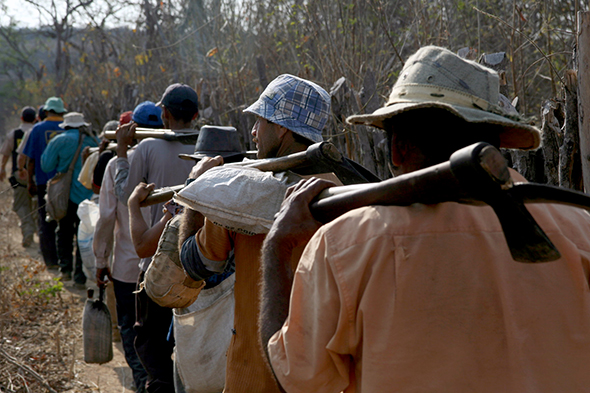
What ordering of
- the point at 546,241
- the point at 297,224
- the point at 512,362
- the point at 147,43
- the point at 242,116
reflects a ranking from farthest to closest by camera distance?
1. the point at 147,43
2. the point at 242,116
3. the point at 297,224
4. the point at 512,362
5. the point at 546,241

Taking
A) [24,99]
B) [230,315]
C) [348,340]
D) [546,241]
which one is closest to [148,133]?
[230,315]

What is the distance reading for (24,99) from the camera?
29609mm

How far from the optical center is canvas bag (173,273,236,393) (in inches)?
102

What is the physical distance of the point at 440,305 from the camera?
46.3 inches

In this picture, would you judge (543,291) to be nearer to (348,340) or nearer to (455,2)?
(348,340)

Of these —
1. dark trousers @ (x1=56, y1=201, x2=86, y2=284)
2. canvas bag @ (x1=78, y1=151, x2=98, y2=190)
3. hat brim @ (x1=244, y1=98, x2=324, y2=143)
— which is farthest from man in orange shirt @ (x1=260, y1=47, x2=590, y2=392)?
dark trousers @ (x1=56, y1=201, x2=86, y2=284)

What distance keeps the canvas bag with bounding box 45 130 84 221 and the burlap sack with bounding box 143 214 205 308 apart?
466 cm

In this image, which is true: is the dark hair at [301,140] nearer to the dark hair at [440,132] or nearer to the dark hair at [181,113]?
the dark hair at [440,132]

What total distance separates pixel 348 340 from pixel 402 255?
8.5 inches

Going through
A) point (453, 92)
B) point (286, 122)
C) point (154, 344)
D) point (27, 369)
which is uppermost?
point (453, 92)

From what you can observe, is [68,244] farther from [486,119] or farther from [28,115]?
[486,119]

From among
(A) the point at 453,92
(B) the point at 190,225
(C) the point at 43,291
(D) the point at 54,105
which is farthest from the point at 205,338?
(D) the point at 54,105

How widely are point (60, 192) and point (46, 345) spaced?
6.90 feet

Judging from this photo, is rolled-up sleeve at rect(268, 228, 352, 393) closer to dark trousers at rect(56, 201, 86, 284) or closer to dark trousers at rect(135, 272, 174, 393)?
dark trousers at rect(135, 272, 174, 393)
